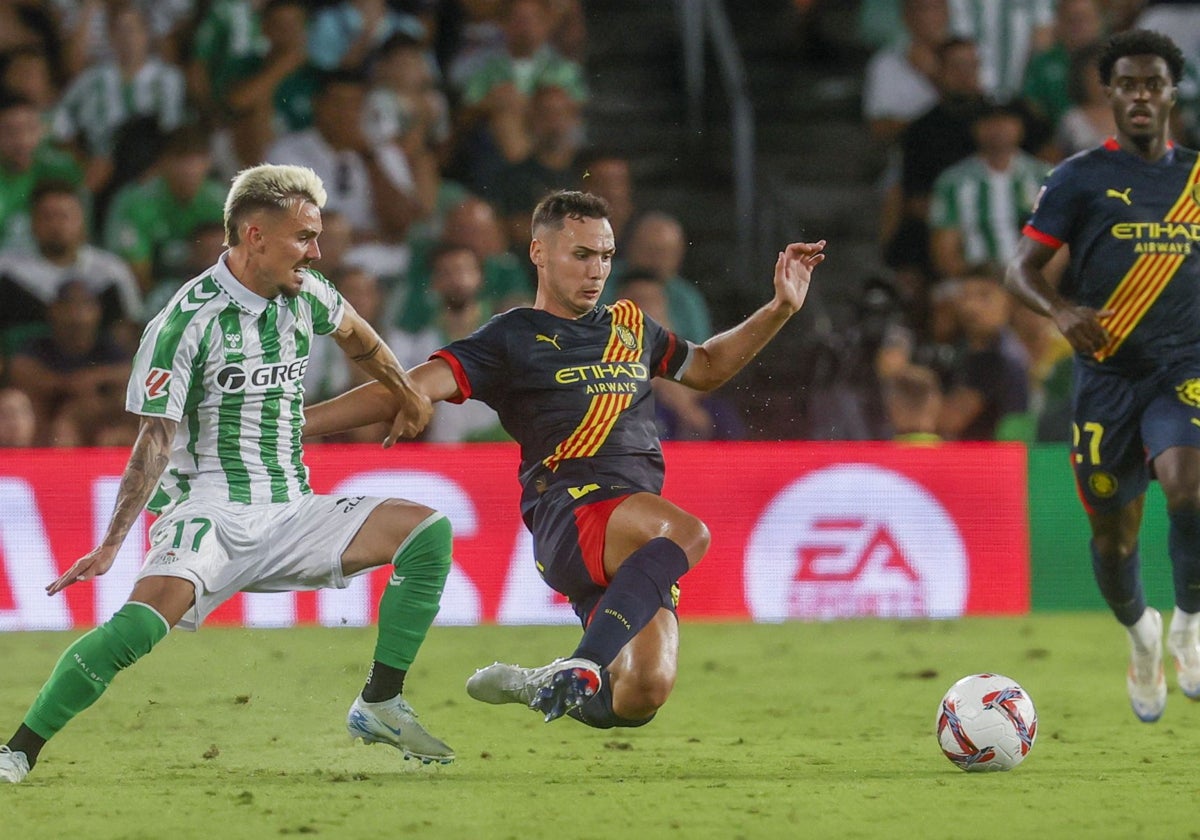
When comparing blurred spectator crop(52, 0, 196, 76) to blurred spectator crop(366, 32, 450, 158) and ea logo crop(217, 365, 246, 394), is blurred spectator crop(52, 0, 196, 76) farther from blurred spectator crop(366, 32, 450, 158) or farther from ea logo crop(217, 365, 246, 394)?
ea logo crop(217, 365, 246, 394)

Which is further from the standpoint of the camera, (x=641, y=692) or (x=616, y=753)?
(x=616, y=753)

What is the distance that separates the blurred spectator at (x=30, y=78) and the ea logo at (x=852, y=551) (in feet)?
18.6

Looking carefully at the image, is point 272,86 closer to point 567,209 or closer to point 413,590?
point 567,209

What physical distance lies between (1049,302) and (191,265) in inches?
229

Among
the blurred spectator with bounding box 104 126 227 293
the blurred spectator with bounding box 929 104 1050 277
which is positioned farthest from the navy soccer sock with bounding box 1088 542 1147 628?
the blurred spectator with bounding box 104 126 227 293

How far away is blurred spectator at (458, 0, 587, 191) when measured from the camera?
1105cm

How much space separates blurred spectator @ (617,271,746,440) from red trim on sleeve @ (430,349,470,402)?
358cm

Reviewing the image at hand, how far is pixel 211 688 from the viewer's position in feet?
24.3

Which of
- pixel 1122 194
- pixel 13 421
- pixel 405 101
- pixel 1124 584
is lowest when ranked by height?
pixel 1124 584

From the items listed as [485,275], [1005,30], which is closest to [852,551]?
[485,275]

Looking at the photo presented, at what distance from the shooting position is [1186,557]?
644 centimetres

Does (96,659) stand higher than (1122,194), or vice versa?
(1122,194)

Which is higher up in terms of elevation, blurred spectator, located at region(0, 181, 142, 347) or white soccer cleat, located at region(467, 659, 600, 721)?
blurred spectator, located at region(0, 181, 142, 347)

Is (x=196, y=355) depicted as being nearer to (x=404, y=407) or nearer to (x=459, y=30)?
(x=404, y=407)
